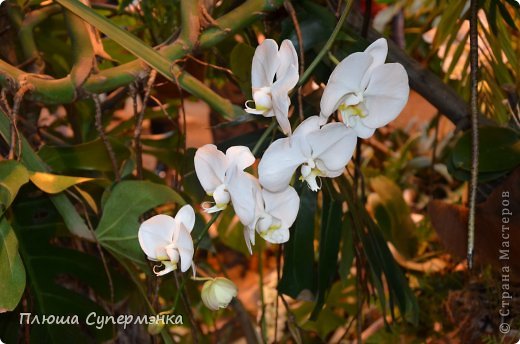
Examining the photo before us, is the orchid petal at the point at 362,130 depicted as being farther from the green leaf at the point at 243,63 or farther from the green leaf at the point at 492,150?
the green leaf at the point at 492,150

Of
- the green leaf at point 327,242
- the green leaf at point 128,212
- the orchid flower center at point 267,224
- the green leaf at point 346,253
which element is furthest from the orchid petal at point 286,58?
the green leaf at point 346,253

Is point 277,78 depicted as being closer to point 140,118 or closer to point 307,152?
point 307,152

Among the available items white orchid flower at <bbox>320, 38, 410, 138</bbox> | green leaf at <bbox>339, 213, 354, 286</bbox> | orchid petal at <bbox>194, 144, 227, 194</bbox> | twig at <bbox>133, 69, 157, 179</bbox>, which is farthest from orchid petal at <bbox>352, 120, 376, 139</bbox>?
green leaf at <bbox>339, 213, 354, 286</bbox>

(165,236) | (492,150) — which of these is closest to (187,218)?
(165,236)

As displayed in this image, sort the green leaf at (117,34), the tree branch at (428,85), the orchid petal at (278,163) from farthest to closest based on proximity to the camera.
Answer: the tree branch at (428,85), the green leaf at (117,34), the orchid petal at (278,163)

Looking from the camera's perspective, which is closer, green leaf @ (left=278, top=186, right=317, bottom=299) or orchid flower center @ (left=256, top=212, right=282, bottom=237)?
orchid flower center @ (left=256, top=212, right=282, bottom=237)

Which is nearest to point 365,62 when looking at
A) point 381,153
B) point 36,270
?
point 36,270

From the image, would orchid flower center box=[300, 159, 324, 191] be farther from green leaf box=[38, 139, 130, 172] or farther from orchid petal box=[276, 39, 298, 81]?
green leaf box=[38, 139, 130, 172]
